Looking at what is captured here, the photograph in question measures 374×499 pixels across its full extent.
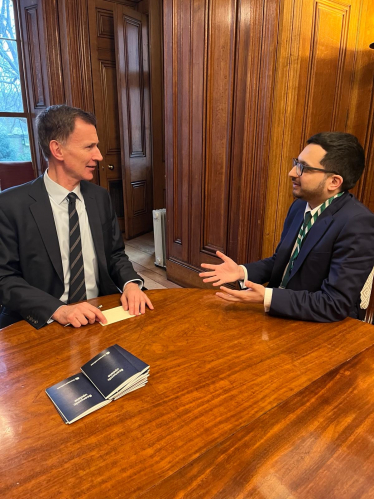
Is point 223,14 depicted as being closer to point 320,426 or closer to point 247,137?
point 247,137

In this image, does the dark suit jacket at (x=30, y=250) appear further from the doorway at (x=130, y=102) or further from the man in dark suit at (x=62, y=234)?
the doorway at (x=130, y=102)

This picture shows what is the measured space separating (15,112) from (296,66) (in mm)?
3572

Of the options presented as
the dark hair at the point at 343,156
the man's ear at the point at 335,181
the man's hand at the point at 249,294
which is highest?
the dark hair at the point at 343,156

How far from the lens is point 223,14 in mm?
2611

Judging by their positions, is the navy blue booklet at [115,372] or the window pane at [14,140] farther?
the window pane at [14,140]

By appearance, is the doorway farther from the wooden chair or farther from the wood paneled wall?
the wood paneled wall

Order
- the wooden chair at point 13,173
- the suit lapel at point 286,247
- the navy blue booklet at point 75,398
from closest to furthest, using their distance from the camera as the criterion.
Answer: the navy blue booklet at point 75,398
the suit lapel at point 286,247
the wooden chair at point 13,173

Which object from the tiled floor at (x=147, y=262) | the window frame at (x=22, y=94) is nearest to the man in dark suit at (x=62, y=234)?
the tiled floor at (x=147, y=262)

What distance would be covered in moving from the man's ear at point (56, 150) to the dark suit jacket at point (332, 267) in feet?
3.38

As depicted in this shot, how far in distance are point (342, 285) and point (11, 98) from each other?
182 inches

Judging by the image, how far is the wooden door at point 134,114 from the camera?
14.1ft

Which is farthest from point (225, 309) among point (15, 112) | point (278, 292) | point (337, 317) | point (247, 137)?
point (15, 112)

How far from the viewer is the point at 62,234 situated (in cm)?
155

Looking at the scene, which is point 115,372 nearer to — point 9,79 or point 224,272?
point 224,272
